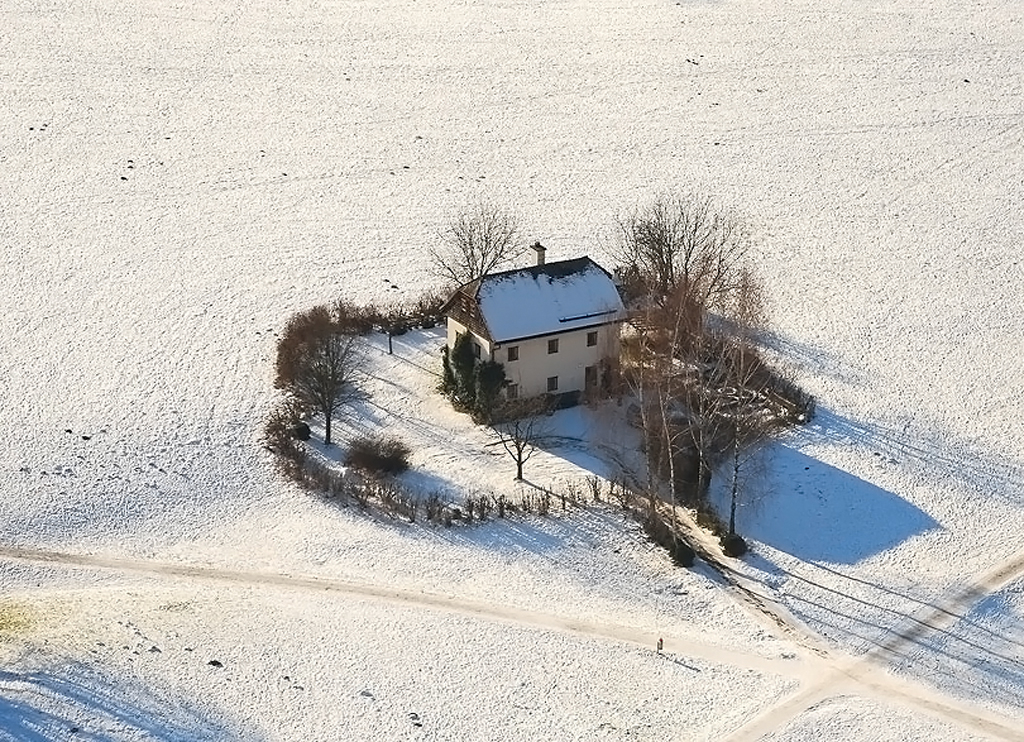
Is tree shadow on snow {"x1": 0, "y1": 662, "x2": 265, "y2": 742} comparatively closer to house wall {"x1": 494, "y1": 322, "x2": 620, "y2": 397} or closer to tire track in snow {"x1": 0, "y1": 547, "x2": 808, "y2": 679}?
tire track in snow {"x1": 0, "y1": 547, "x2": 808, "y2": 679}

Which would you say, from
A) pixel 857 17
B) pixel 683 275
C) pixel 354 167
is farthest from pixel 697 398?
pixel 857 17

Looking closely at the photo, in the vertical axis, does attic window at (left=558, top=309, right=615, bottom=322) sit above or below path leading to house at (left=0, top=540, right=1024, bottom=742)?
above

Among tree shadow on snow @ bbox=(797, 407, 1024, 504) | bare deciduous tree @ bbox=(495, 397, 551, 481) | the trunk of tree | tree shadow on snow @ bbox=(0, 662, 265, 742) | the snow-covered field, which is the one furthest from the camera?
→ bare deciduous tree @ bbox=(495, 397, 551, 481)

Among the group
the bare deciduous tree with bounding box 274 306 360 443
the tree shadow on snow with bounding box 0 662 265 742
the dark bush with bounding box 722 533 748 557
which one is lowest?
the tree shadow on snow with bounding box 0 662 265 742

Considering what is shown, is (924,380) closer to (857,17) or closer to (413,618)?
(413,618)

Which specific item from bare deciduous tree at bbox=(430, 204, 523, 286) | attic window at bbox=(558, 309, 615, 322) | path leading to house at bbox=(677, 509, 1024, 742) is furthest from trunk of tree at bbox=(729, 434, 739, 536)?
bare deciduous tree at bbox=(430, 204, 523, 286)
